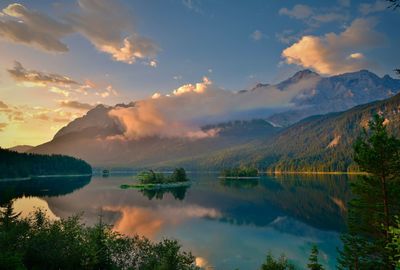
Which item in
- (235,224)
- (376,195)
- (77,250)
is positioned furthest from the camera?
(235,224)

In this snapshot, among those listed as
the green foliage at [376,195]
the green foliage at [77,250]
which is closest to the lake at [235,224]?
the green foliage at [376,195]

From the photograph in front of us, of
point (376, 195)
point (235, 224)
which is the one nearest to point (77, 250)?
point (376, 195)

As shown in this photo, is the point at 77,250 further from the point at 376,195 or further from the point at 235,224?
the point at 235,224

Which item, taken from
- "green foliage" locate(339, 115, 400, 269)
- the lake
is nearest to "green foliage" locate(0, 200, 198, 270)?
the lake

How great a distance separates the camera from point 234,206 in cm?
13425

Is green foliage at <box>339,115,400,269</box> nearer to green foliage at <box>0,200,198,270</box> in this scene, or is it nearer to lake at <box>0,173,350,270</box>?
lake at <box>0,173,350,270</box>

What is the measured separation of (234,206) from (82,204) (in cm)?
6403

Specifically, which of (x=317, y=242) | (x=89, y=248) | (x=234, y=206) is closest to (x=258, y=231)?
(x=317, y=242)

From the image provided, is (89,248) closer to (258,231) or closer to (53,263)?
(53,263)

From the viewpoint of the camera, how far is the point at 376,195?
40562 millimetres

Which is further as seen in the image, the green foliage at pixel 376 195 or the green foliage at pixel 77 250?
the green foliage at pixel 376 195

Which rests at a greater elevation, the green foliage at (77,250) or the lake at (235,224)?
the green foliage at (77,250)

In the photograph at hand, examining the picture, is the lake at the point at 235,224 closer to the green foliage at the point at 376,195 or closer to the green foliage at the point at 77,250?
the green foliage at the point at 376,195

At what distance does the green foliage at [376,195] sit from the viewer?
38.8 meters
